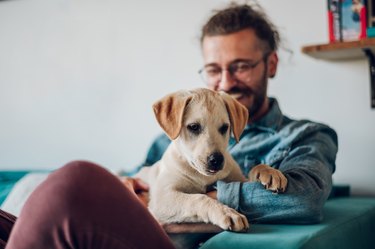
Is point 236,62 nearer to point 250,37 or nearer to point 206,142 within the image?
point 250,37

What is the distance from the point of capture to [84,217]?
3.84ft

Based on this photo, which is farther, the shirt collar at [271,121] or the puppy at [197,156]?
the shirt collar at [271,121]

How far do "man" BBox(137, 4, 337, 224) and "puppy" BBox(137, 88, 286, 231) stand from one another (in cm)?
6

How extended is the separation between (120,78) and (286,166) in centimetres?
130

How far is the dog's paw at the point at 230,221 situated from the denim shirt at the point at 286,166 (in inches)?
4.7

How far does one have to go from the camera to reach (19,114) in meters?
3.13

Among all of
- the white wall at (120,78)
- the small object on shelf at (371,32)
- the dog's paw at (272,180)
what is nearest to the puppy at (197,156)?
the dog's paw at (272,180)

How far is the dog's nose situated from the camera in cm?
144

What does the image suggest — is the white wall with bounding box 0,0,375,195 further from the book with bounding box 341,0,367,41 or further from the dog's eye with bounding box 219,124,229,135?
the dog's eye with bounding box 219,124,229,135

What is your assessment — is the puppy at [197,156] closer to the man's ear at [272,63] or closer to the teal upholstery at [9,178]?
the man's ear at [272,63]

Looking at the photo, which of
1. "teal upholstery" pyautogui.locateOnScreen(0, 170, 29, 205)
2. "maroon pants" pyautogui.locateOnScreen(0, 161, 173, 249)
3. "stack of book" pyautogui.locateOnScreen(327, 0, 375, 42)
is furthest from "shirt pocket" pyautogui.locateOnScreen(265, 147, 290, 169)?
"teal upholstery" pyautogui.locateOnScreen(0, 170, 29, 205)

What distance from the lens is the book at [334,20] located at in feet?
6.73

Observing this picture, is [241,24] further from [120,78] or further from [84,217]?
[84,217]

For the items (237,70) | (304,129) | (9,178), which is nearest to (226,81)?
(237,70)
